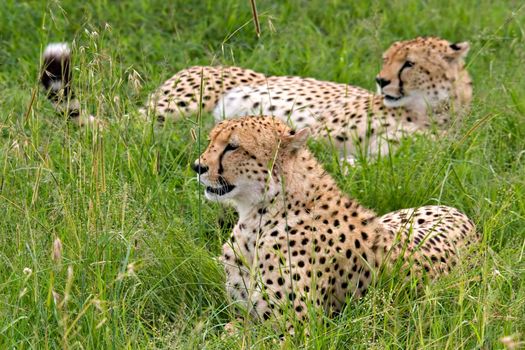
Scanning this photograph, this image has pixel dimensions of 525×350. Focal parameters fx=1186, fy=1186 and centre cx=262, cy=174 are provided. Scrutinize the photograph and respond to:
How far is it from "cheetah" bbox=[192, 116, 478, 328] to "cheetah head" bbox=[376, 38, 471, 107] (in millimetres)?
1732

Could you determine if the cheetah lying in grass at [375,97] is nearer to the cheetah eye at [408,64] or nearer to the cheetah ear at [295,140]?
the cheetah eye at [408,64]

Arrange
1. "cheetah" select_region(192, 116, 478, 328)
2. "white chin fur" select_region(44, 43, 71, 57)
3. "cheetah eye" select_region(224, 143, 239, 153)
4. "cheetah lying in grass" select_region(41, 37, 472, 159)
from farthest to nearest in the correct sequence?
"cheetah lying in grass" select_region(41, 37, 472, 159), "white chin fur" select_region(44, 43, 71, 57), "cheetah eye" select_region(224, 143, 239, 153), "cheetah" select_region(192, 116, 478, 328)

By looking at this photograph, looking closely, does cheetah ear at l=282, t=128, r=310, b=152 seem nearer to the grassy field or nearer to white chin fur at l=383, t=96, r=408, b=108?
the grassy field

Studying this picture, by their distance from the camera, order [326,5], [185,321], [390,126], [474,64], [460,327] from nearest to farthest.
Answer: [460,327]
[185,321]
[390,126]
[474,64]
[326,5]

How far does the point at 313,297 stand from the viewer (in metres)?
3.19

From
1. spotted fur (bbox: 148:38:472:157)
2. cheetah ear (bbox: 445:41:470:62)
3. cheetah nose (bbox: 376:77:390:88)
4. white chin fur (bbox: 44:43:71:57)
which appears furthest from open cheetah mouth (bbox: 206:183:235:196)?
Answer: cheetah ear (bbox: 445:41:470:62)

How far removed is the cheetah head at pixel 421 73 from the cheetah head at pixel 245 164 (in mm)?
1782

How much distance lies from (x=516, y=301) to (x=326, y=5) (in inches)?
136

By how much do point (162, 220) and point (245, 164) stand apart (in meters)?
0.33

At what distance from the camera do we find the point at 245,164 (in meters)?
3.56

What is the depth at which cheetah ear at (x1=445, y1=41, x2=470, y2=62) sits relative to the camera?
5.30 m

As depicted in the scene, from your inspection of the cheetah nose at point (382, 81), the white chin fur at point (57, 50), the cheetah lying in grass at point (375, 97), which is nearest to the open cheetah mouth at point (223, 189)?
the white chin fur at point (57, 50)

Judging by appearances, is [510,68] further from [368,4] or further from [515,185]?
[515,185]

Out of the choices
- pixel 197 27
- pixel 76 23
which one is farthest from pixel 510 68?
pixel 76 23
